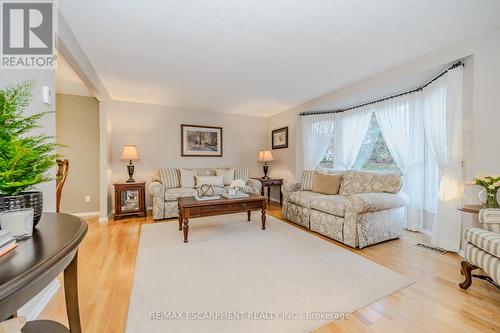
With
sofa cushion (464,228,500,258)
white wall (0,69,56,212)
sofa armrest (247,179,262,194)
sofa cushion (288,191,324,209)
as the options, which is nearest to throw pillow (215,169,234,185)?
sofa armrest (247,179,262,194)

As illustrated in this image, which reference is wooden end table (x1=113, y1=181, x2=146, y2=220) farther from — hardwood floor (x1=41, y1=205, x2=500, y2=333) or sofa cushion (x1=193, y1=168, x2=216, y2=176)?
hardwood floor (x1=41, y1=205, x2=500, y2=333)

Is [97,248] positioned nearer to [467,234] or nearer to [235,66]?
[235,66]

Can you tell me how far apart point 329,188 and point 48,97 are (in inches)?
143

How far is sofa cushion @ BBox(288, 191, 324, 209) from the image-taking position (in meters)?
3.29

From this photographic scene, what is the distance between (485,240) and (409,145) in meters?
2.02

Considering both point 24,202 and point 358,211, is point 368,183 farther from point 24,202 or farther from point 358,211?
point 24,202

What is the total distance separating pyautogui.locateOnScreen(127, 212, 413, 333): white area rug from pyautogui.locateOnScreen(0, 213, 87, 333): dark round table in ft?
1.85

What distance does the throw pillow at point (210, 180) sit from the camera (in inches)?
166

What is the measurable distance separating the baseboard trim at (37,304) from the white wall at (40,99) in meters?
0.65

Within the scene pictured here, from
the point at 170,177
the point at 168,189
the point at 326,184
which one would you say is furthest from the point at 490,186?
the point at 170,177

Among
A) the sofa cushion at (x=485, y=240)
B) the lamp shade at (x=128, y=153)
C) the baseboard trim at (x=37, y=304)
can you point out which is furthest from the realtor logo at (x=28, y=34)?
the sofa cushion at (x=485, y=240)

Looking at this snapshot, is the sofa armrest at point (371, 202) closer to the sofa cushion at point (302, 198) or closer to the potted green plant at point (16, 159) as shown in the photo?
the sofa cushion at point (302, 198)

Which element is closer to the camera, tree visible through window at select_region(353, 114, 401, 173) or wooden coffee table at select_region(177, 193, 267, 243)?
wooden coffee table at select_region(177, 193, 267, 243)

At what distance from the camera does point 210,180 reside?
14.0 feet
